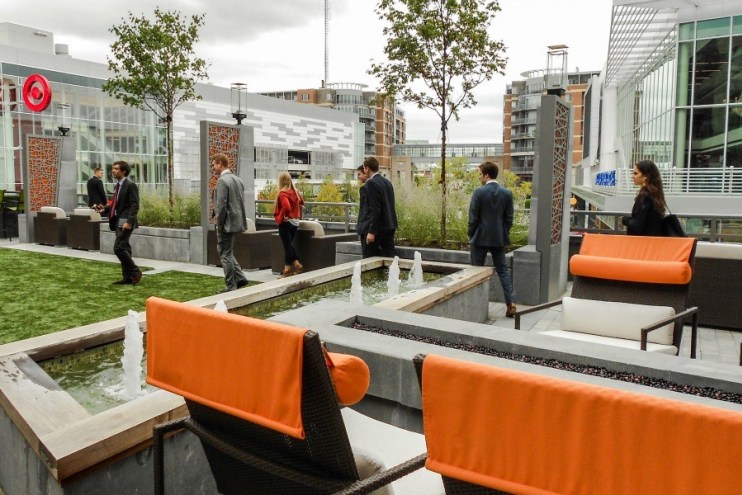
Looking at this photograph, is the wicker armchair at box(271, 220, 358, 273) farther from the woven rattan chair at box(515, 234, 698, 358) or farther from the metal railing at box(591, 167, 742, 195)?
the metal railing at box(591, 167, 742, 195)

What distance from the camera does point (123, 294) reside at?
923 centimetres

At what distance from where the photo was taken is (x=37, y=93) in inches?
998

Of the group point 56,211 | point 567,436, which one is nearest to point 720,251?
point 567,436

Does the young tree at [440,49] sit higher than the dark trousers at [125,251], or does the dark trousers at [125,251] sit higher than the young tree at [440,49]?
the young tree at [440,49]

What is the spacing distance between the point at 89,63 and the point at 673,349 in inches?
1737

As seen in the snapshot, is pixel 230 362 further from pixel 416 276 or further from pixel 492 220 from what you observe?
pixel 492 220

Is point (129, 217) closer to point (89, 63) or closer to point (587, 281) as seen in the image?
point (587, 281)

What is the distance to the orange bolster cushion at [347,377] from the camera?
1993 millimetres

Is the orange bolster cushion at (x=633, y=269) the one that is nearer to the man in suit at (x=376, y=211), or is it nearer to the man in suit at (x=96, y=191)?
the man in suit at (x=376, y=211)

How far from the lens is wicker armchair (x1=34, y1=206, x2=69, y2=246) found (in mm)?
15789

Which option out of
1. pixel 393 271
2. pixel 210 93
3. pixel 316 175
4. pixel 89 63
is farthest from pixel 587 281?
pixel 316 175

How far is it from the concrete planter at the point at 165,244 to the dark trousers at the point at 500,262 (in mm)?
6320

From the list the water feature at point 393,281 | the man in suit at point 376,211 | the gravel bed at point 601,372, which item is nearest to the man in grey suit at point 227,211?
the man in suit at point 376,211

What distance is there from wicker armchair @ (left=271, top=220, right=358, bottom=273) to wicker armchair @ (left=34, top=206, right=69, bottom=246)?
7.37 m
